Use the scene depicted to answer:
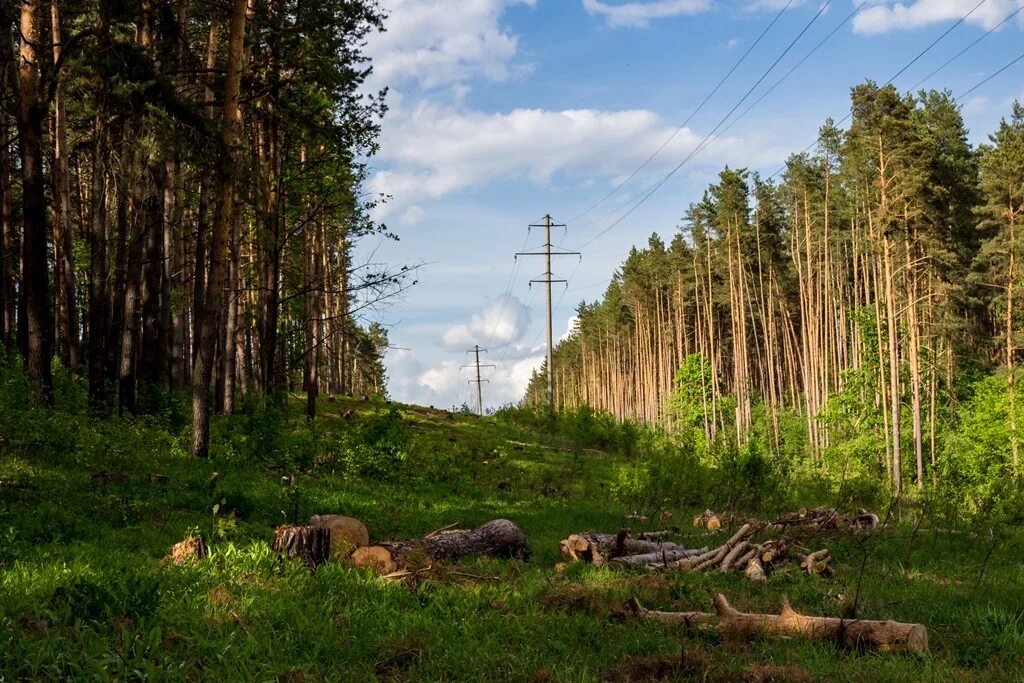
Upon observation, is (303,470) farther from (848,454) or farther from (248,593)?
(848,454)

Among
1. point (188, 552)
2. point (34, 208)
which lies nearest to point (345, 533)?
point (188, 552)

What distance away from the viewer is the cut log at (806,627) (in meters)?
A: 6.24

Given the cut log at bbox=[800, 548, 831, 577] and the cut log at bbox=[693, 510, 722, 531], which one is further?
the cut log at bbox=[693, 510, 722, 531]

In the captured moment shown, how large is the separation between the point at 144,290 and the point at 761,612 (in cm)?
1778

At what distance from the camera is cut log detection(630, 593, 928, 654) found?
20.5 feet

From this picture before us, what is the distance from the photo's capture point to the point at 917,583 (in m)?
9.11

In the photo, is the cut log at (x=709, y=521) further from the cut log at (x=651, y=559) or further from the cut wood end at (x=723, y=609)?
the cut wood end at (x=723, y=609)

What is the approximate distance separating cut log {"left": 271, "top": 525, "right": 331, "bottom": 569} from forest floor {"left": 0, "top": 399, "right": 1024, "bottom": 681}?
22 centimetres

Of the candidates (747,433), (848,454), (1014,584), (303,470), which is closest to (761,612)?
(1014,584)

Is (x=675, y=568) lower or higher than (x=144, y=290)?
lower

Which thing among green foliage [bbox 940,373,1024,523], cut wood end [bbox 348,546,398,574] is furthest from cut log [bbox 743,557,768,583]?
green foliage [bbox 940,373,1024,523]

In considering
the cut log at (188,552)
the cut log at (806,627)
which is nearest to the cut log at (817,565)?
the cut log at (806,627)

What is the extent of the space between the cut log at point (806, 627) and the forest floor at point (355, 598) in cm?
16

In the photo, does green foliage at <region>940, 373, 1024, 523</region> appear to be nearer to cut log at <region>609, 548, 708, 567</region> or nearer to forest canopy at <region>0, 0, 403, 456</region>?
cut log at <region>609, 548, 708, 567</region>
